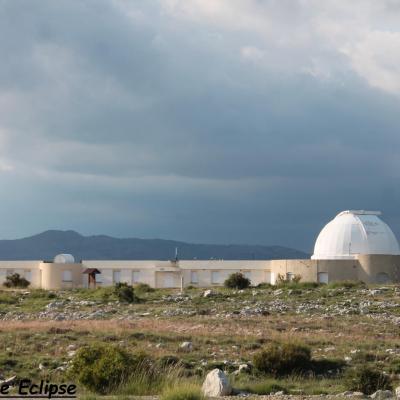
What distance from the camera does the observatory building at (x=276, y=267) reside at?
51.6m

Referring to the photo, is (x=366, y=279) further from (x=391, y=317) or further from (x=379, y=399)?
(x=379, y=399)

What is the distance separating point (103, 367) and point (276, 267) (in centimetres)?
4192

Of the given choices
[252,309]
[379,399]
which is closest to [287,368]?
[379,399]

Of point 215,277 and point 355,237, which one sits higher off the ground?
point 355,237

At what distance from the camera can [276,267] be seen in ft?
181

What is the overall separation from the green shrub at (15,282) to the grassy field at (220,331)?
1748cm

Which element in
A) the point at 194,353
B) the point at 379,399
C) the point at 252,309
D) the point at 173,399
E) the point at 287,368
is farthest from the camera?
the point at 252,309

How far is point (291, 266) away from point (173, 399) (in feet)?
140

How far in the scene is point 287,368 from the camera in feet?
54.7

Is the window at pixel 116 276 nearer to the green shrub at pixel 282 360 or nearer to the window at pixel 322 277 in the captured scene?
the window at pixel 322 277

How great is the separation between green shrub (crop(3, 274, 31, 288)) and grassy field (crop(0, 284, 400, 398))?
1748 cm

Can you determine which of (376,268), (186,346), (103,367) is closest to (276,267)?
(376,268)

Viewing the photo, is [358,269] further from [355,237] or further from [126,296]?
[126,296]

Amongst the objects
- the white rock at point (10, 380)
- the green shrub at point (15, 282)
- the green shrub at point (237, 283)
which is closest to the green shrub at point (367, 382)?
the white rock at point (10, 380)
